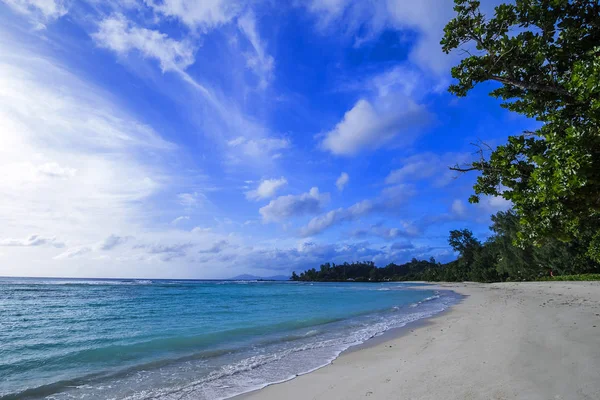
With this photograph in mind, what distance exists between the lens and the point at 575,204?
655 cm

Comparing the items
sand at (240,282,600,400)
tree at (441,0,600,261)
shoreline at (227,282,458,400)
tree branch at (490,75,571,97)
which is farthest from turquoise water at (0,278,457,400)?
tree branch at (490,75,571,97)

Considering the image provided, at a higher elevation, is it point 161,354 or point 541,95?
point 541,95

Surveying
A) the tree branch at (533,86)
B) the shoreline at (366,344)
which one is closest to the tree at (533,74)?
the tree branch at (533,86)

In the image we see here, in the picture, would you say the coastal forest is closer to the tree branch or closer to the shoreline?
A: the tree branch

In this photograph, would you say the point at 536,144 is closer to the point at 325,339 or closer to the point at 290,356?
the point at 290,356

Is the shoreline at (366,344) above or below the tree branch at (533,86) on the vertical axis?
below

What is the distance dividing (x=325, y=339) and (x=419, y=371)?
7.29 m

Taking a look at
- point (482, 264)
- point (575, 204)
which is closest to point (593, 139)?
point (575, 204)

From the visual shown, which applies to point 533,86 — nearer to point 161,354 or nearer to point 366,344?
point 366,344

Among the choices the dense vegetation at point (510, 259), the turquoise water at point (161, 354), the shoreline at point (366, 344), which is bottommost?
the turquoise water at point (161, 354)

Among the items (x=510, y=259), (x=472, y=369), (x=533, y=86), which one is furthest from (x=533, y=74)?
(x=510, y=259)

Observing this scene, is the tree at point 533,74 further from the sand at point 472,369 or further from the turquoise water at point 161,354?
the turquoise water at point 161,354

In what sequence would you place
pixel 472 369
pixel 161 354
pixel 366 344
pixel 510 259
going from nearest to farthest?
1. pixel 472 369
2. pixel 161 354
3. pixel 366 344
4. pixel 510 259

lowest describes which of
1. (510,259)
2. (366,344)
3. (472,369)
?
Result: (366,344)
